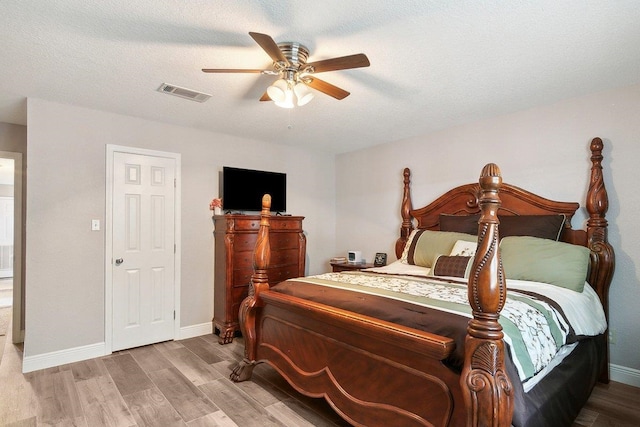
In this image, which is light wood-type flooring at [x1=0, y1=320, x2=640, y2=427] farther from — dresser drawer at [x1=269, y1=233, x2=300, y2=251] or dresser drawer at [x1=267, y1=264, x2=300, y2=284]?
dresser drawer at [x1=269, y1=233, x2=300, y2=251]

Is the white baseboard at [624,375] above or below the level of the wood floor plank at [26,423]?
above

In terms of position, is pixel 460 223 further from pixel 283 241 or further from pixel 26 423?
pixel 26 423

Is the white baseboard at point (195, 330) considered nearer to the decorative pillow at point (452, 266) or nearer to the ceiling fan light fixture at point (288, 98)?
the decorative pillow at point (452, 266)

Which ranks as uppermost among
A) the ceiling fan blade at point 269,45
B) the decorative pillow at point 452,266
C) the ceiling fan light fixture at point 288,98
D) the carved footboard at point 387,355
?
the ceiling fan blade at point 269,45

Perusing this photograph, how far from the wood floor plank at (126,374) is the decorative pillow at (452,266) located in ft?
8.22

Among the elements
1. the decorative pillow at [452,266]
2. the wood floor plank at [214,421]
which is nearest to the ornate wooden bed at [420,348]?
the wood floor plank at [214,421]

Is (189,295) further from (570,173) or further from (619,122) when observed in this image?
(619,122)

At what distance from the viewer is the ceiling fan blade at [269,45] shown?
1.62 metres

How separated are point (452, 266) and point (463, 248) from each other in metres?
0.29

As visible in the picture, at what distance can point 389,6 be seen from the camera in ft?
5.58

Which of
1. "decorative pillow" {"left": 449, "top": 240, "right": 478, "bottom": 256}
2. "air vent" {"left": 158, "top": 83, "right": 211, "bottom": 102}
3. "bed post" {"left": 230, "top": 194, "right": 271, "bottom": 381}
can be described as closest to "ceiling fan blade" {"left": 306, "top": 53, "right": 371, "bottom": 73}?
"bed post" {"left": 230, "top": 194, "right": 271, "bottom": 381}

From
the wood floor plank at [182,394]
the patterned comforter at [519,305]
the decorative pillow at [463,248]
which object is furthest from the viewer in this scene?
the decorative pillow at [463,248]

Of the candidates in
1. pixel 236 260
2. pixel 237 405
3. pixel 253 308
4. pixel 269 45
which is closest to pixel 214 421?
pixel 237 405

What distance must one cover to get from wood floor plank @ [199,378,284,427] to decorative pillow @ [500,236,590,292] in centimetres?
204
